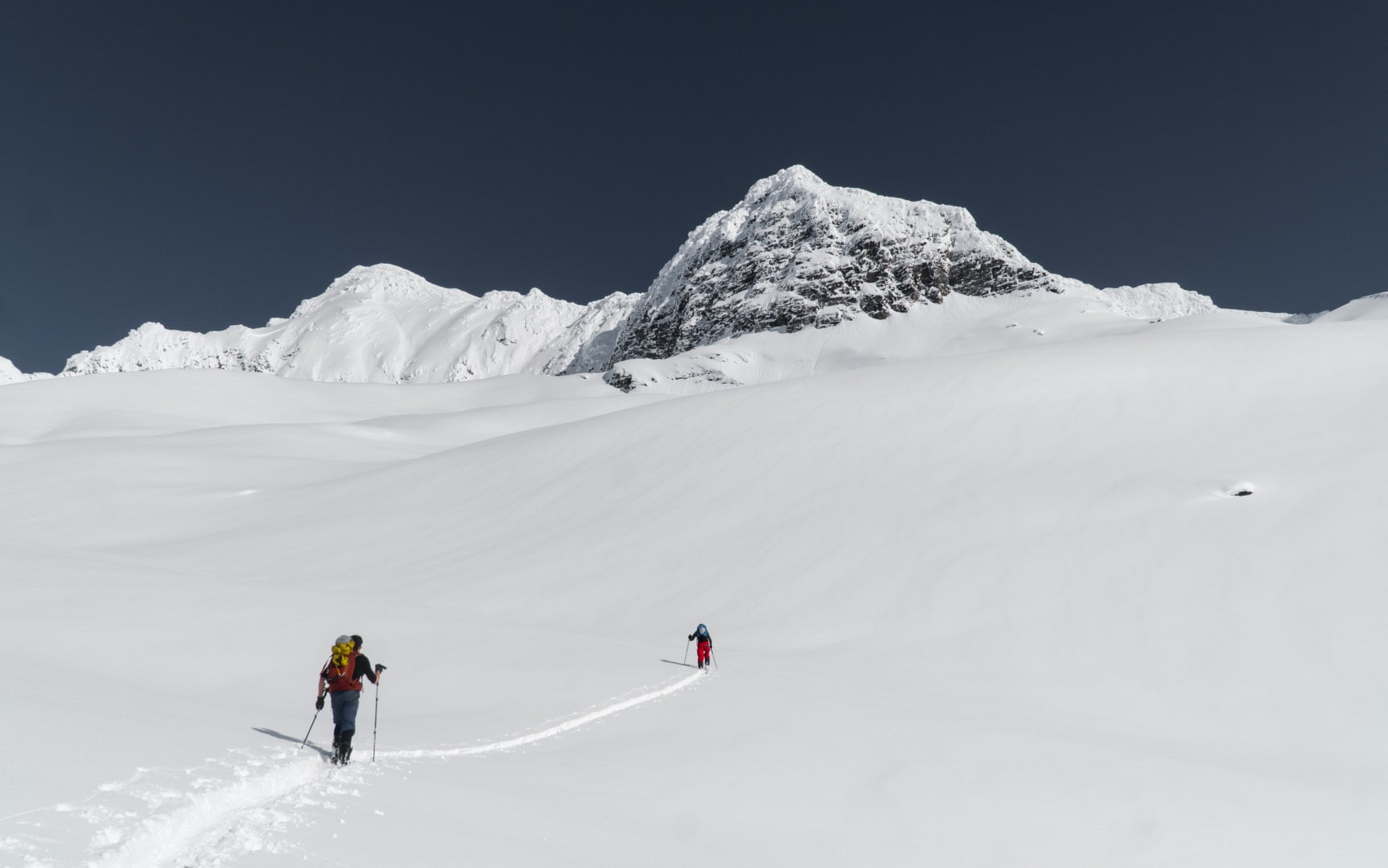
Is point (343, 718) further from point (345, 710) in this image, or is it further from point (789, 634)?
point (789, 634)

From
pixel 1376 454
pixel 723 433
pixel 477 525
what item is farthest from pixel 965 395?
pixel 477 525

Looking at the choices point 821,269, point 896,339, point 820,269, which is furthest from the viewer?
point 820,269

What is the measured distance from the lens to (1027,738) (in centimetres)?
968

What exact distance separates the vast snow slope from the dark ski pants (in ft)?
1.74

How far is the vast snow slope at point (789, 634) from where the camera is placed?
6.20 meters

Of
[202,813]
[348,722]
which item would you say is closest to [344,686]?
[348,722]

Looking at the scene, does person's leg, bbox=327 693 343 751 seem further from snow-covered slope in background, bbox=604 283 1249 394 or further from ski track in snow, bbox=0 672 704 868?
snow-covered slope in background, bbox=604 283 1249 394

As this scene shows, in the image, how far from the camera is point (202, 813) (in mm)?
4934

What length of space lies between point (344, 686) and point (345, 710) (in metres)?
0.26

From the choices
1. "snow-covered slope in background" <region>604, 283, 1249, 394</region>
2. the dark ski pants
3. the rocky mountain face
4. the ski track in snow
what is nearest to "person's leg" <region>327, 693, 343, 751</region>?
the dark ski pants

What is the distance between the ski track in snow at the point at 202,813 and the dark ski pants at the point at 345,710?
37cm

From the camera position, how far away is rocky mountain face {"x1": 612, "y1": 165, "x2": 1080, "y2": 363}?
160875 mm

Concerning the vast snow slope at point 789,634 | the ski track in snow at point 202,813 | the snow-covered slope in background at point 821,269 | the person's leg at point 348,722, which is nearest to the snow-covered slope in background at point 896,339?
the snow-covered slope in background at point 821,269

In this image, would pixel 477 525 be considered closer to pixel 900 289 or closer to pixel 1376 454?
pixel 1376 454
